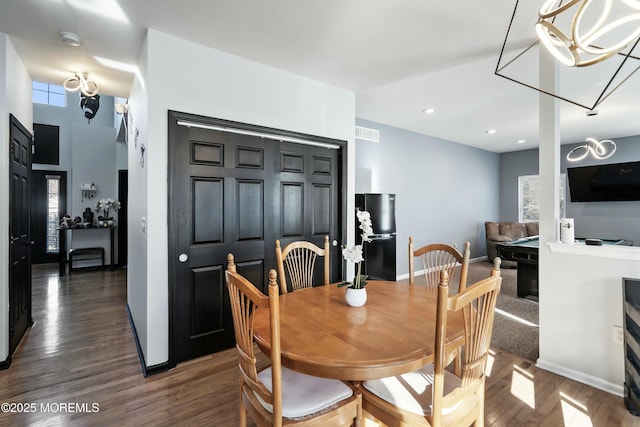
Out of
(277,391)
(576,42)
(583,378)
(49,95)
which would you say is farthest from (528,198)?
(49,95)

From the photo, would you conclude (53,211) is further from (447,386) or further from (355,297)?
(447,386)

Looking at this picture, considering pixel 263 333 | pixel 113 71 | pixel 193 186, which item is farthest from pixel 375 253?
pixel 113 71

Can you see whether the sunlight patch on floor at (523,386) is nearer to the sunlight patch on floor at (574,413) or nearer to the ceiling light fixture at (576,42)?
the sunlight patch on floor at (574,413)

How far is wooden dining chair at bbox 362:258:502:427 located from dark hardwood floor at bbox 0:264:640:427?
84 centimetres

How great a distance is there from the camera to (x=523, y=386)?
2.27 m

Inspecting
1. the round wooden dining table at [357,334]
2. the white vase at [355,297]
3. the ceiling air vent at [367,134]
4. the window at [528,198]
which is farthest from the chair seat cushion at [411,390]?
the window at [528,198]

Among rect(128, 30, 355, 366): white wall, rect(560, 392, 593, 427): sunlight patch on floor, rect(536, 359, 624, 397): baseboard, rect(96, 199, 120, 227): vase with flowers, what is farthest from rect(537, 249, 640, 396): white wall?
rect(96, 199, 120, 227): vase with flowers

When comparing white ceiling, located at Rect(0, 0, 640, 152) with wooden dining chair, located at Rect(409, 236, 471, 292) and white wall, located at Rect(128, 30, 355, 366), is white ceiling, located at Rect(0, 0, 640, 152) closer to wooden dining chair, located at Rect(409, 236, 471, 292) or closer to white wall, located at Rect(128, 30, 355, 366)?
white wall, located at Rect(128, 30, 355, 366)

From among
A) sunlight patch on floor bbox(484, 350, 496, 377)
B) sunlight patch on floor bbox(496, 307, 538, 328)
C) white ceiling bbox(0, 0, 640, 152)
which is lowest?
sunlight patch on floor bbox(484, 350, 496, 377)

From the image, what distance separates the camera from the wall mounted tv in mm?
5969

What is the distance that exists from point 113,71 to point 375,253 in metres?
3.77

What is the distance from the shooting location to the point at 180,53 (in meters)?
2.57

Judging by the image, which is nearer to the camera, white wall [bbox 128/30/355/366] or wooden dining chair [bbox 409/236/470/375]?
wooden dining chair [bbox 409/236/470/375]

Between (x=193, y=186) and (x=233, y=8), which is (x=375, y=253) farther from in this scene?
(x=233, y=8)
